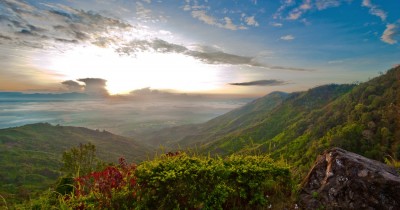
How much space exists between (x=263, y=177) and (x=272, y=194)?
887 mm

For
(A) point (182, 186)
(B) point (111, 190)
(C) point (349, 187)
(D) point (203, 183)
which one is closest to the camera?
(A) point (182, 186)

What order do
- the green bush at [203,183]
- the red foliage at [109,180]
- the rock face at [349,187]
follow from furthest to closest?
the red foliage at [109,180] < the rock face at [349,187] < the green bush at [203,183]

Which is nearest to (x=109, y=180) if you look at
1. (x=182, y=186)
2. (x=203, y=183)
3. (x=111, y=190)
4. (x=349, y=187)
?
(x=111, y=190)

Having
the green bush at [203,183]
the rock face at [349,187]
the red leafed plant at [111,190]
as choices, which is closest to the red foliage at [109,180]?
the red leafed plant at [111,190]

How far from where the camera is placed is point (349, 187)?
6969mm

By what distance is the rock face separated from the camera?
6.63 meters

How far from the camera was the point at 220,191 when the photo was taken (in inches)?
260

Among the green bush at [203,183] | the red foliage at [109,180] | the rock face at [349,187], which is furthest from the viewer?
the red foliage at [109,180]

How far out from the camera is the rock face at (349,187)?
663 centimetres

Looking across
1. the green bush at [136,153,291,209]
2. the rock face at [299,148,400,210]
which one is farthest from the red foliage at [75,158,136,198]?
the rock face at [299,148,400,210]

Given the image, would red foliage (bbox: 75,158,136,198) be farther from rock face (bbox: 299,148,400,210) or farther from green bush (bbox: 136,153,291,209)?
rock face (bbox: 299,148,400,210)

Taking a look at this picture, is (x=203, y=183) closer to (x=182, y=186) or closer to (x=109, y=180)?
(x=182, y=186)

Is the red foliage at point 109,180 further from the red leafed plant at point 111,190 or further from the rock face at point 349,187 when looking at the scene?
the rock face at point 349,187

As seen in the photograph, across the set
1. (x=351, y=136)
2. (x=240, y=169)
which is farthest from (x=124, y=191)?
(x=351, y=136)
